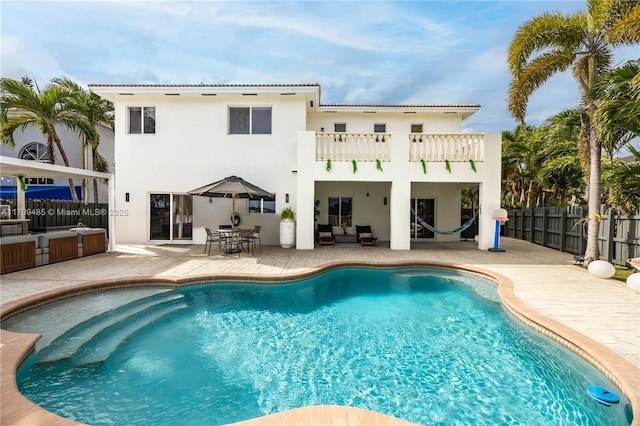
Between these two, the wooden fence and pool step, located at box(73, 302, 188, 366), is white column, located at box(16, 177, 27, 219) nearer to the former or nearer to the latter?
the wooden fence

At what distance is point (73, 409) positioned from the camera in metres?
3.44

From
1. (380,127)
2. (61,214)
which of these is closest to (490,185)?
(380,127)

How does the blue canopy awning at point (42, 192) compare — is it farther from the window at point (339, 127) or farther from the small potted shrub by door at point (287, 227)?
the window at point (339, 127)

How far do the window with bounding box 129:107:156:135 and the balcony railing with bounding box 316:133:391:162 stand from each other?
786 centimetres

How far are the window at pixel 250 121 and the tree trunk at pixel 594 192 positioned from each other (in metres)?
11.6

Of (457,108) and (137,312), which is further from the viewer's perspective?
(457,108)

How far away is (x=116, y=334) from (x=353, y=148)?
10.0 meters

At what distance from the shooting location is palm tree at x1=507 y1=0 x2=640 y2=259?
29.2 ft

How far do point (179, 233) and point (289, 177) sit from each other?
18.9ft

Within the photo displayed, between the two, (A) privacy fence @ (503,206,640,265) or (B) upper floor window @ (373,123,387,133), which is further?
(B) upper floor window @ (373,123,387,133)

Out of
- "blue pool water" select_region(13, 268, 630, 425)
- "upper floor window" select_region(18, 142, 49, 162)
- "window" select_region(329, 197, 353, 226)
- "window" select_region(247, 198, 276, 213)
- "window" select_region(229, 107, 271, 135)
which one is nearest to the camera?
"blue pool water" select_region(13, 268, 630, 425)

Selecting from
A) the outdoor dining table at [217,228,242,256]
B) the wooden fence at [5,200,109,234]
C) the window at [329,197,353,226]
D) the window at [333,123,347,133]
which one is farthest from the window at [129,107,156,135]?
the window at [329,197,353,226]

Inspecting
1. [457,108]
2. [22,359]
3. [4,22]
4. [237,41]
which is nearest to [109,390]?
[22,359]

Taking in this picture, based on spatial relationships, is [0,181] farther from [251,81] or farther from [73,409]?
[73,409]
